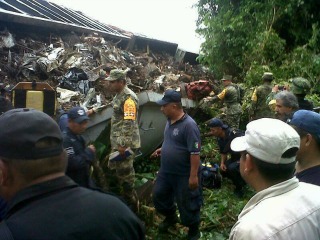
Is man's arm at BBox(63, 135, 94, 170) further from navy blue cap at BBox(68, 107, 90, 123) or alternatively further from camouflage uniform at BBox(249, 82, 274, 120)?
camouflage uniform at BBox(249, 82, 274, 120)

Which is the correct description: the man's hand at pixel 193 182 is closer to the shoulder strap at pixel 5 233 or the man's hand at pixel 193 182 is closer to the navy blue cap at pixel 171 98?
the navy blue cap at pixel 171 98

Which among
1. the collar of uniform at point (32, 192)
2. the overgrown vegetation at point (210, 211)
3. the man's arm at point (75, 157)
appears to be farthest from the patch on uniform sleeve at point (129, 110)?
the collar of uniform at point (32, 192)

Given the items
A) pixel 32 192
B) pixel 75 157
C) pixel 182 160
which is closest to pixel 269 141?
pixel 32 192

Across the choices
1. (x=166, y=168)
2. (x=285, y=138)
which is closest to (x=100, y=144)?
(x=166, y=168)

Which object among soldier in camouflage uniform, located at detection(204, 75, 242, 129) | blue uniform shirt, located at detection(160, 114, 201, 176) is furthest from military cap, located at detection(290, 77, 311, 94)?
soldier in camouflage uniform, located at detection(204, 75, 242, 129)

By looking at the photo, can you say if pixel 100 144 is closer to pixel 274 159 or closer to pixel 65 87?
pixel 65 87

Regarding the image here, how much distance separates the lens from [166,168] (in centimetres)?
456

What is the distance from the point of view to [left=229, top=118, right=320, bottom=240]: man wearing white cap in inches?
63.4

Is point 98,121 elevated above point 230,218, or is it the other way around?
point 98,121

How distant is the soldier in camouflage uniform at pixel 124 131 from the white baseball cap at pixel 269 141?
3.42 metres

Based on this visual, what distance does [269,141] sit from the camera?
1.82 m

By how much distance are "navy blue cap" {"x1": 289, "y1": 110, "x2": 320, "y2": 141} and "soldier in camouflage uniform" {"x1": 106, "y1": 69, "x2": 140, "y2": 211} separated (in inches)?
112

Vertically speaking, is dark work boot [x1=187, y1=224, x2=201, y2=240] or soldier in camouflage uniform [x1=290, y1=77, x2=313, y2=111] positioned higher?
soldier in camouflage uniform [x1=290, y1=77, x2=313, y2=111]

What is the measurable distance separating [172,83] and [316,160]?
7.69m
